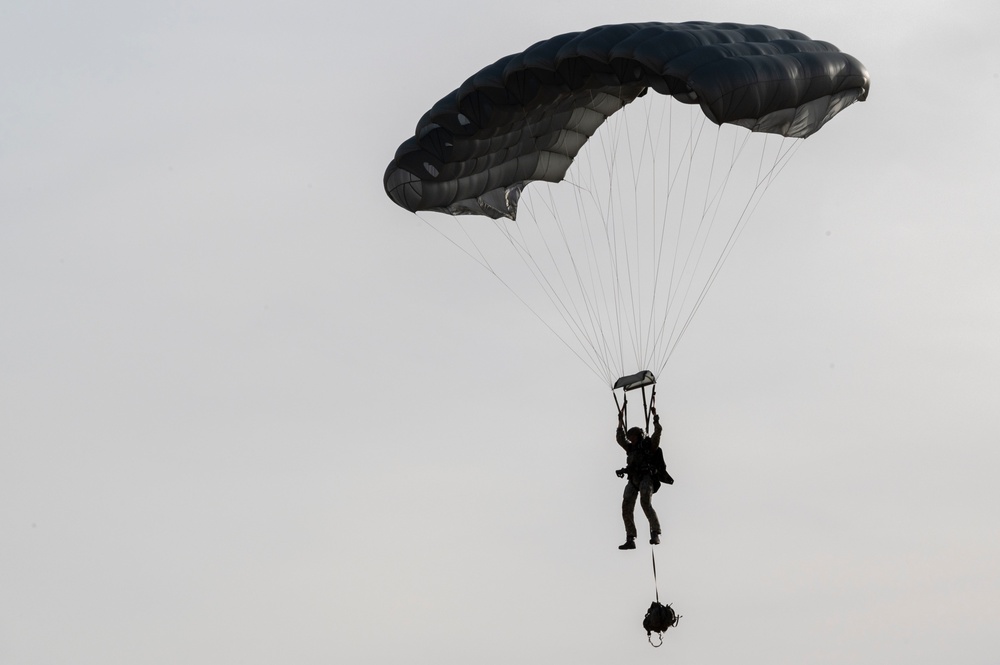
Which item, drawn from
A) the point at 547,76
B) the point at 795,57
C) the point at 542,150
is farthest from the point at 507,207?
the point at 795,57

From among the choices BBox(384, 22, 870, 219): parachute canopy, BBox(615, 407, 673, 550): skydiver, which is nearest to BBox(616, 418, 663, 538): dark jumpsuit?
BBox(615, 407, 673, 550): skydiver

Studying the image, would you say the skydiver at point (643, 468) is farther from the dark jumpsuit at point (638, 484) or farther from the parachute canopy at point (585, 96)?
the parachute canopy at point (585, 96)

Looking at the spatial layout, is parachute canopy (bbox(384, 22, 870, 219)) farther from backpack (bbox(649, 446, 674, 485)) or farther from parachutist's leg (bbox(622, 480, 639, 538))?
parachutist's leg (bbox(622, 480, 639, 538))

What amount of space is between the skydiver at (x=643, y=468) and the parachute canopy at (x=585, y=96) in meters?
4.58

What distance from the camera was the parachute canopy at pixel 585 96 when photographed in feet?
113

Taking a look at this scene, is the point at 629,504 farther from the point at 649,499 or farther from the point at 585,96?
the point at 585,96

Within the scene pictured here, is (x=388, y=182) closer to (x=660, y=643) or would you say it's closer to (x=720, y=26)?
(x=720, y=26)

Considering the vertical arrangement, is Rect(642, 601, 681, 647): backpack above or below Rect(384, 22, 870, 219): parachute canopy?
below

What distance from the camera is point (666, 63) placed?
1363 inches

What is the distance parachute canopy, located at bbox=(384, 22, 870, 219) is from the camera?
34.5 meters

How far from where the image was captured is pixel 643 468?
3562 cm

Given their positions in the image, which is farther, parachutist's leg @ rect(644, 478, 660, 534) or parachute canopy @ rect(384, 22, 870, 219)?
parachutist's leg @ rect(644, 478, 660, 534)

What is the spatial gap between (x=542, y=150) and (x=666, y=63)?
4.85m

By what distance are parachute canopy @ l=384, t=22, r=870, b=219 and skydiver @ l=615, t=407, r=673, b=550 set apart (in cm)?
458
